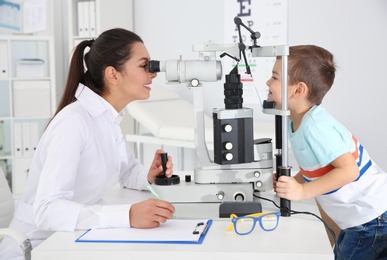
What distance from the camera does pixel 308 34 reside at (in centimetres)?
408

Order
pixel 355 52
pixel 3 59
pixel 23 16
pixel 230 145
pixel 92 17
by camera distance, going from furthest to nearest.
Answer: pixel 23 16 → pixel 92 17 → pixel 3 59 → pixel 355 52 → pixel 230 145

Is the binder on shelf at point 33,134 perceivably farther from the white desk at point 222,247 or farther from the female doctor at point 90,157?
the white desk at point 222,247

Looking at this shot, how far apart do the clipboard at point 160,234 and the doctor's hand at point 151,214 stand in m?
0.02

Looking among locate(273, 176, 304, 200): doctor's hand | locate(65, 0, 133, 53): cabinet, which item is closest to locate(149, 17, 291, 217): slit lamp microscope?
locate(273, 176, 304, 200): doctor's hand

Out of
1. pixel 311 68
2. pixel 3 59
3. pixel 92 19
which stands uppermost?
pixel 92 19

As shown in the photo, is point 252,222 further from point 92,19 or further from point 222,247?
point 92,19

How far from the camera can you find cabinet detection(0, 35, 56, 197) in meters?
4.48

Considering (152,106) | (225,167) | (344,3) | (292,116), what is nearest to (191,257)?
(225,167)

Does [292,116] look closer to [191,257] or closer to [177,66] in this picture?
[177,66]

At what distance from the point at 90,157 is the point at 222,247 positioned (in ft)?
1.98

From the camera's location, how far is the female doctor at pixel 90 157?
4.45 feet

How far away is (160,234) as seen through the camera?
1.27 metres

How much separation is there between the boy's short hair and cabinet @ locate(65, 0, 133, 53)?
3.16 metres

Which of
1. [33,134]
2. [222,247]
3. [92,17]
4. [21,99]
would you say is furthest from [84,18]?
[222,247]
